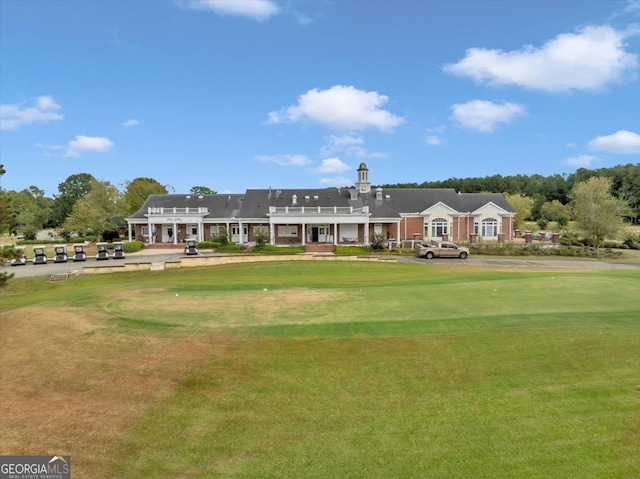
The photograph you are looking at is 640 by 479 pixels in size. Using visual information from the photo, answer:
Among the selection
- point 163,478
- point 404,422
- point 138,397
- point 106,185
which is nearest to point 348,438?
point 404,422

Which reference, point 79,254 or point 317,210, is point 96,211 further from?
point 317,210

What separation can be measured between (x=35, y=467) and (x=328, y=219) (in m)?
42.2

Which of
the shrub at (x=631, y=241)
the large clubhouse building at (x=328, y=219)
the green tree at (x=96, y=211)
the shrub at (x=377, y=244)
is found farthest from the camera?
the green tree at (x=96, y=211)

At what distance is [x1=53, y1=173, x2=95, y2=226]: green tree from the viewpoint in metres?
98.4

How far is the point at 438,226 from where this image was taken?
49.9 m

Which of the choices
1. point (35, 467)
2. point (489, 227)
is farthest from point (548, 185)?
point (35, 467)

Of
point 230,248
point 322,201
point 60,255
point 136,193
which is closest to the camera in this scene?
point 60,255

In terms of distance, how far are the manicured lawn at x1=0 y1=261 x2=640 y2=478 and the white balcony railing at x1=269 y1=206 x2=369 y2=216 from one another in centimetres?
3271

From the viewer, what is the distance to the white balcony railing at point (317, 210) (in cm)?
4725

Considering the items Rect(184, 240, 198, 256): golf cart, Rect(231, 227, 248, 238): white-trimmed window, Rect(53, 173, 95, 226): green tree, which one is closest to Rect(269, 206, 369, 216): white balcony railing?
Rect(231, 227, 248, 238): white-trimmed window

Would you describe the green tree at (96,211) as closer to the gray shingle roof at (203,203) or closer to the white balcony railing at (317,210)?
the gray shingle roof at (203,203)

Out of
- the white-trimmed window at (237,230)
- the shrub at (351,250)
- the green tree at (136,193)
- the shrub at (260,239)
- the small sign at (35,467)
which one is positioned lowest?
the small sign at (35,467)

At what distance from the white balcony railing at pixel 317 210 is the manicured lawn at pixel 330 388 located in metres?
32.7

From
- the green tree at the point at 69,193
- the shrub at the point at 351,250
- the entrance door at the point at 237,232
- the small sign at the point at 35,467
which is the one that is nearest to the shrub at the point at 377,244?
the shrub at the point at 351,250
